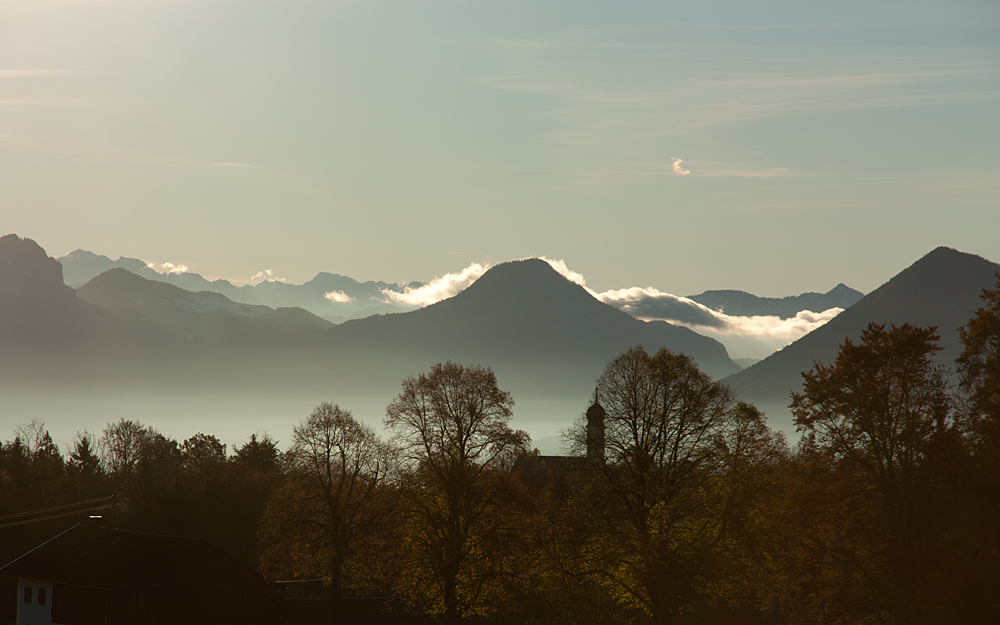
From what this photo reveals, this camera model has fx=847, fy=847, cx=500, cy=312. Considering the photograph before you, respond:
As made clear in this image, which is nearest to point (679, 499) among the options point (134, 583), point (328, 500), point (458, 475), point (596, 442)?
point (596, 442)

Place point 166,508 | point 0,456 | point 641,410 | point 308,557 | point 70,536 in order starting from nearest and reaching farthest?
point 641,410, point 70,536, point 308,557, point 166,508, point 0,456

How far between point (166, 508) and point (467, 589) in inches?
1975

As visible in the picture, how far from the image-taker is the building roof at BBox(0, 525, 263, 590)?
171 ft

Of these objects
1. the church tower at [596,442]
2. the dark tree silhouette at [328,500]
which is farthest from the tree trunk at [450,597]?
the church tower at [596,442]

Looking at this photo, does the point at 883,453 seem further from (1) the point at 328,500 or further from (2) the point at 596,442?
(1) the point at 328,500

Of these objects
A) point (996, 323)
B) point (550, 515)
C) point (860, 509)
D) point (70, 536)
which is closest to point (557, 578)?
point (550, 515)

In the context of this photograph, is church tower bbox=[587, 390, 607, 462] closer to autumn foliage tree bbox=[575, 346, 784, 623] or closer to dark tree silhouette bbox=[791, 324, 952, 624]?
autumn foliage tree bbox=[575, 346, 784, 623]

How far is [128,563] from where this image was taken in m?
52.8

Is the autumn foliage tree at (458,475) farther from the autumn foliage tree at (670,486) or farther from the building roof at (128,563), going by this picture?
the building roof at (128,563)

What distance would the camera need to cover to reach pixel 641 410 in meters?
47.6

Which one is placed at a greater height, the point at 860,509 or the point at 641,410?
the point at 641,410

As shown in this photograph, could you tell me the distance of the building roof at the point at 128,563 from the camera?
52.1m

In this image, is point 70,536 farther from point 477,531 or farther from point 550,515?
point 550,515

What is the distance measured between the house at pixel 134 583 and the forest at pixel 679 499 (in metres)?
Answer: 6.91
